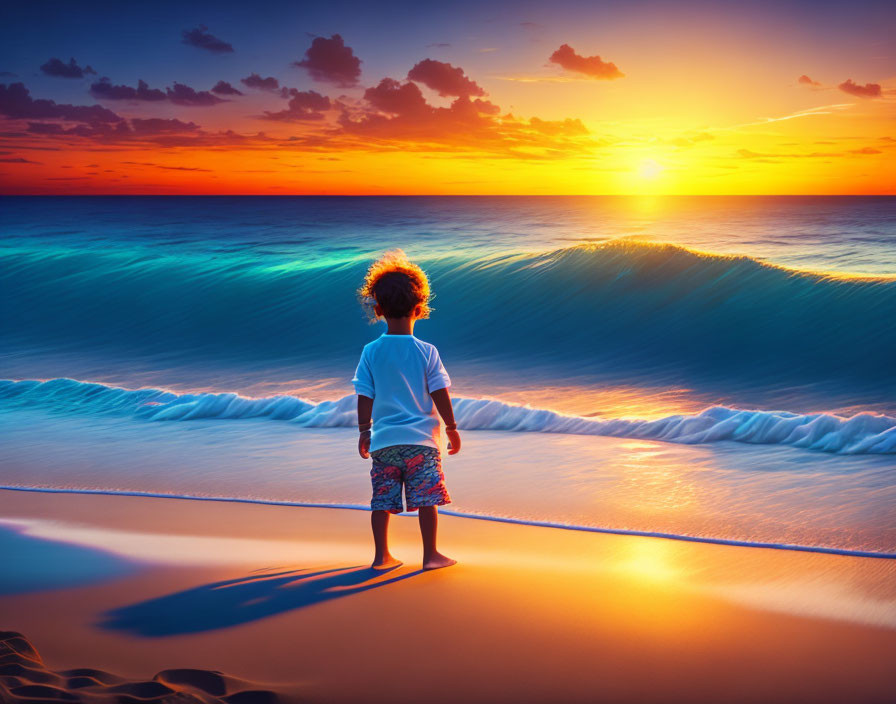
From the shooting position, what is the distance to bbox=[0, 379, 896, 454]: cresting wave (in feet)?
16.9

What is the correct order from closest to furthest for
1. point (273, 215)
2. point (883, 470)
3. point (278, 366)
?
point (883, 470)
point (278, 366)
point (273, 215)

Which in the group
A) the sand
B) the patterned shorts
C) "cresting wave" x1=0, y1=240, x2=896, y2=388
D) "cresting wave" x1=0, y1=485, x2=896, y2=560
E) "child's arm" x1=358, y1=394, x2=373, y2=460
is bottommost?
the sand

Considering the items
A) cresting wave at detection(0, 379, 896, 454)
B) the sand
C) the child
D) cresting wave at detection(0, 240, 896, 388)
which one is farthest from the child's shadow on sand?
cresting wave at detection(0, 240, 896, 388)

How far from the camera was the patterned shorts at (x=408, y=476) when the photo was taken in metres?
3.08

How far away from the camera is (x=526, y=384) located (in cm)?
888

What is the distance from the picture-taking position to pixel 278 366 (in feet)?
34.7

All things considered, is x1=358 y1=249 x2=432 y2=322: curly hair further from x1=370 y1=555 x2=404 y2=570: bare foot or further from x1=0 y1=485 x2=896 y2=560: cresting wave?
x1=0 y1=485 x2=896 y2=560: cresting wave

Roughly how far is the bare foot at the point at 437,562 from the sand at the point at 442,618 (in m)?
0.05

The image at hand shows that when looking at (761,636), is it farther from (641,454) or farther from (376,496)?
(641,454)

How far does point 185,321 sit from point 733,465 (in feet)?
36.5

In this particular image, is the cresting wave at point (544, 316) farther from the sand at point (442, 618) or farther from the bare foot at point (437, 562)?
the bare foot at point (437, 562)

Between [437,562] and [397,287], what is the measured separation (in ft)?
3.46

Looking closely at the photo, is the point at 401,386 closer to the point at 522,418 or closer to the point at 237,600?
the point at 237,600

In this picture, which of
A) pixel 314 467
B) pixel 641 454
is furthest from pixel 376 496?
pixel 641 454
